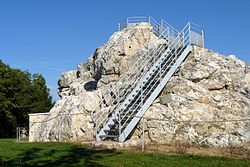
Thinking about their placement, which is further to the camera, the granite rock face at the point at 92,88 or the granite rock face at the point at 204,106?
the granite rock face at the point at 92,88

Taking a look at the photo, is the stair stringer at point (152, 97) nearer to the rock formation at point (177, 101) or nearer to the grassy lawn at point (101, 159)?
the rock formation at point (177, 101)

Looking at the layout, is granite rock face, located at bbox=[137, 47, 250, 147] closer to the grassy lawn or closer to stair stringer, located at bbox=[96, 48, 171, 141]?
stair stringer, located at bbox=[96, 48, 171, 141]

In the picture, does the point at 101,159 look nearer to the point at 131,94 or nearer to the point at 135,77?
the point at 131,94

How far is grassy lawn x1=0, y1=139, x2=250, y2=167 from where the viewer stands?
1566cm

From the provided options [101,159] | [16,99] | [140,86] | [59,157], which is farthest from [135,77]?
[16,99]

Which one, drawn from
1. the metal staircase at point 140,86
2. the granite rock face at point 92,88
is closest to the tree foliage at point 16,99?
the granite rock face at point 92,88

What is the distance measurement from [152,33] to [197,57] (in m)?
5.55

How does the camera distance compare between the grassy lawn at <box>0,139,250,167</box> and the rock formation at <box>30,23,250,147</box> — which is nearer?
the grassy lawn at <box>0,139,250,167</box>

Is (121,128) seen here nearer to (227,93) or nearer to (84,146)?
(84,146)

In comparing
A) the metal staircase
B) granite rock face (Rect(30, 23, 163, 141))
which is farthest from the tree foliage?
the metal staircase

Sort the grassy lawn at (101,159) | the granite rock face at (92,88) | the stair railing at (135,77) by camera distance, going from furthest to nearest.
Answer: the granite rock face at (92,88), the stair railing at (135,77), the grassy lawn at (101,159)

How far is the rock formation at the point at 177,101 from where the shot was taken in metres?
22.3

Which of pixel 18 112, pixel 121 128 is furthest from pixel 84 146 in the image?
pixel 18 112

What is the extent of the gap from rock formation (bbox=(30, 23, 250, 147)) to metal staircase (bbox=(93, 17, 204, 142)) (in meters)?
0.58
